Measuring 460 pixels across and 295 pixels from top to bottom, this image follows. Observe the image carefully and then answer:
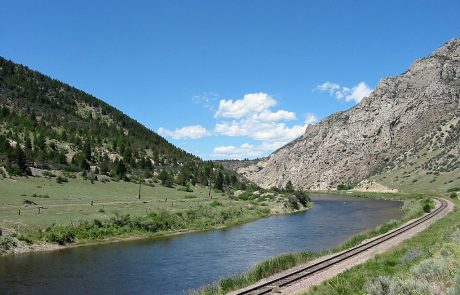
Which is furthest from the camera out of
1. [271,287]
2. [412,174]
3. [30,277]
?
[412,174]

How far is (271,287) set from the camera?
24.4 m

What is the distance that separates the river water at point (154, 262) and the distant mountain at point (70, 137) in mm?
38067

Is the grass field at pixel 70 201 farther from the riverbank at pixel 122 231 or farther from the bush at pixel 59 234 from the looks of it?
the riverbank at pixel 122 231

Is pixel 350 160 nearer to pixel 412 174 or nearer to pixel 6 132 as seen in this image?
pixel 412 174

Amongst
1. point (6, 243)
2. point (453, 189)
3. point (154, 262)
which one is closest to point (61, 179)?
point (6, 243)

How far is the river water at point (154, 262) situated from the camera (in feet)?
94.4

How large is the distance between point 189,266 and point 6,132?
262 ft

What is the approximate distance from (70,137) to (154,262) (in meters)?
83.5

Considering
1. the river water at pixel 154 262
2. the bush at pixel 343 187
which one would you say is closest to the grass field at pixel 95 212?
the river water at pixel 154 262

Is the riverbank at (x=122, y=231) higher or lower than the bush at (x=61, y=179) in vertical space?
lower

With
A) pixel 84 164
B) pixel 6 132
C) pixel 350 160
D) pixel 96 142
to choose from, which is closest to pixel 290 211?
pixel 84 164

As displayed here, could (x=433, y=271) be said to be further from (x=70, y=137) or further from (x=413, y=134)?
(x=413, y=134)

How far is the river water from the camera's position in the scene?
28781 mm

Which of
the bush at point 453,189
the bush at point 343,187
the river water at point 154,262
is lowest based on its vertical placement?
the river water at point 154,262
